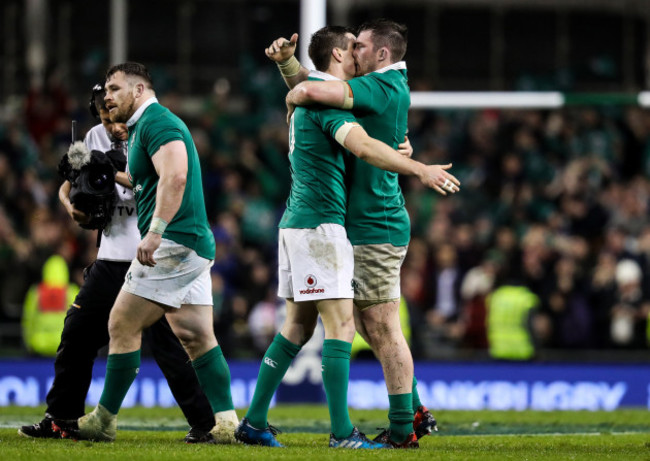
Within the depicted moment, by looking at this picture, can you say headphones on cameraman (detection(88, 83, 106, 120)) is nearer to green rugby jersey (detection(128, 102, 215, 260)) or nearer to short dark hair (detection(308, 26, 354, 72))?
green rugby jersey (detection(128, 102, 215, 260))

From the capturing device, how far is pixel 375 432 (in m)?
8.11

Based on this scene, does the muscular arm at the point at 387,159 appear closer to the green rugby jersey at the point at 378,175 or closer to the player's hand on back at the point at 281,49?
the green rugby jersey at the point at 378,175

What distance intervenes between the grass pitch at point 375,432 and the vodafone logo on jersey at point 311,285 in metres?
0.84

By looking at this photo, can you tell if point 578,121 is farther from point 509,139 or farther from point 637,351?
point 637,351

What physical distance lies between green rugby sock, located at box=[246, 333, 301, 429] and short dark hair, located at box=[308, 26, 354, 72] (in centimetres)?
158

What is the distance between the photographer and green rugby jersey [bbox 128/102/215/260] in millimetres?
6531

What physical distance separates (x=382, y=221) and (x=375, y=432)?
6.68ft

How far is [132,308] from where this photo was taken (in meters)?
6.49

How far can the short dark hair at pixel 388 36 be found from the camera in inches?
263

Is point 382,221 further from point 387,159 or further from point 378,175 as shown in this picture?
point 387,159

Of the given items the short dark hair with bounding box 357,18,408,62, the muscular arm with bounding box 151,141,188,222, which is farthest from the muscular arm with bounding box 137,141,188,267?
the short dark hair with bounding box 357,18,408,62

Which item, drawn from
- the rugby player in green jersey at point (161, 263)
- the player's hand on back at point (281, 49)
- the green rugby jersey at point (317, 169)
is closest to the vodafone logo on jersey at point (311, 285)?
the green rugby jersey at point (317, 169)

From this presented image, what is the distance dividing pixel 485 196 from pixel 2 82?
26.2ft

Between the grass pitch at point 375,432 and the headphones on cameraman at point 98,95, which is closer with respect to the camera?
the grass pitch at point 375,432
